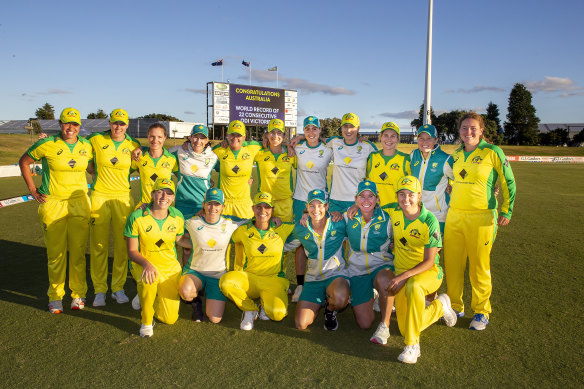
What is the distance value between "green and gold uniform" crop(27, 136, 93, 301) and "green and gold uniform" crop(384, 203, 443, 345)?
390 centimetres

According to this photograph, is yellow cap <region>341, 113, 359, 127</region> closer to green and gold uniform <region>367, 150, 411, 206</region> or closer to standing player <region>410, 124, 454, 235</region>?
green and gold uniform <region>367, 150, 411, 206</region>

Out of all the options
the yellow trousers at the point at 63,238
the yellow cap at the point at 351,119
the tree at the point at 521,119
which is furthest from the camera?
the tree at the point at 521,119

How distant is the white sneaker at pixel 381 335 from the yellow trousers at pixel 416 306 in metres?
0.19

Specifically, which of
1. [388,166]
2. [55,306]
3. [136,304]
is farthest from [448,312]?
[55,306]

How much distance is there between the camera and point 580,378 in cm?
375

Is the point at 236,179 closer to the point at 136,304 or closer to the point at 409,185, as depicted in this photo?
the point at 136,304

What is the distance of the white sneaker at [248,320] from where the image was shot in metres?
4.79

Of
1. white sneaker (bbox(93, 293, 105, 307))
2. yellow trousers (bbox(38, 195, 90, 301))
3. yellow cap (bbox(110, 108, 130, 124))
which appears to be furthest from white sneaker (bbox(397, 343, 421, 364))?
yellow cap (bbox(110, 108, 130, 124))

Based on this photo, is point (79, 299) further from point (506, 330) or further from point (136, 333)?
point (506, 330)

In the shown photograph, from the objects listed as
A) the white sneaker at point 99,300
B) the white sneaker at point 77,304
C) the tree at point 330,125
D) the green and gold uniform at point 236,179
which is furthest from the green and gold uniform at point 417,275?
the tree at point 330,125

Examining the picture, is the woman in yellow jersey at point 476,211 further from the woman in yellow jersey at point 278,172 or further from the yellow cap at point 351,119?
the woman in yellow jersey at point 278,172

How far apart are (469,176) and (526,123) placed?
69.9 metres

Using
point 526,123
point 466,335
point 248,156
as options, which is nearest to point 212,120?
point 248,156

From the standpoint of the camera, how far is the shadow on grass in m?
5.09
